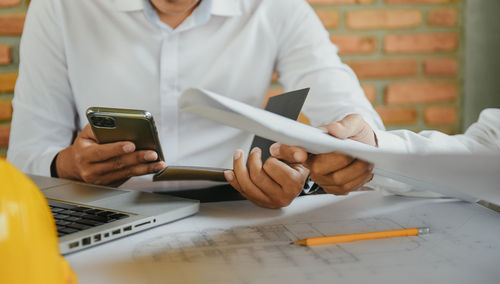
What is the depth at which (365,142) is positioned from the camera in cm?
69

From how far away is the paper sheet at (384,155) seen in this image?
39cm

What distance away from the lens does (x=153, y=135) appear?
67 centimetres

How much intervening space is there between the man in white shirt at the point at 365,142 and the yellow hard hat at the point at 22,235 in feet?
0.99

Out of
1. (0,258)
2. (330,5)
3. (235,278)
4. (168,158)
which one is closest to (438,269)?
(235,278)

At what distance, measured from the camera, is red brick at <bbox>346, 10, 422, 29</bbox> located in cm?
153

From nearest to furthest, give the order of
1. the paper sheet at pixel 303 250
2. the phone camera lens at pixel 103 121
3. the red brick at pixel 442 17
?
1. the paper sheet at pixel 303 250
2. the phone camera lens at pixel 103 121
3. the red brick at pixel 442 17

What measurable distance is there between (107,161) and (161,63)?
16.1 inches

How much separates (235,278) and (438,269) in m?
0.19

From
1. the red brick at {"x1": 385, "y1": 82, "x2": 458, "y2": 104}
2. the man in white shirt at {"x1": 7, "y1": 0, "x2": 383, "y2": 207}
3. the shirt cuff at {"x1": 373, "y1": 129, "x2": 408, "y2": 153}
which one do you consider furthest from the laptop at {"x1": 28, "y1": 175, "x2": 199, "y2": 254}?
the red brick at {"x1": 385, "y1": 82, "x2": 458, "y2": 104}

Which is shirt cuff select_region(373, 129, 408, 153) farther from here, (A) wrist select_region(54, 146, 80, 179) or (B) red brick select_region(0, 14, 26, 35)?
(B) red brick select_region(0, 14, 26, 35)

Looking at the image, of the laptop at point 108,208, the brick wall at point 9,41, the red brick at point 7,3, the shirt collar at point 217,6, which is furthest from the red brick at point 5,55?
the laptop at point 108,208

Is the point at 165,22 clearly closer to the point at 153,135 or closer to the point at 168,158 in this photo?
the point at 168,158

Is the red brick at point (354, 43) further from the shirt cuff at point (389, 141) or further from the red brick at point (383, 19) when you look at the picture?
the shirt cuff at point (389, 141)

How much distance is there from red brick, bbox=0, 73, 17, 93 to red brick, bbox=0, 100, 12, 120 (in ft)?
0.11
